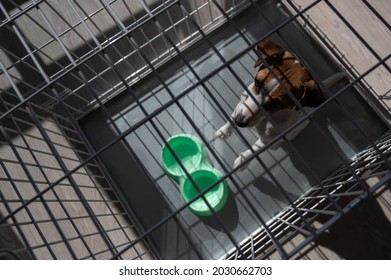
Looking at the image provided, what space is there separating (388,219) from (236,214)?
471 millimetres

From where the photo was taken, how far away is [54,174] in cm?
125

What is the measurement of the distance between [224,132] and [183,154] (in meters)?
0.15

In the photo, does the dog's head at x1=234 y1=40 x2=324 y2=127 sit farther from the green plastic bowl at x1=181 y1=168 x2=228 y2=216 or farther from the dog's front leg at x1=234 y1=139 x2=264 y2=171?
the green plastic bowl at x1=181 y1=168 x2=228 y2=216

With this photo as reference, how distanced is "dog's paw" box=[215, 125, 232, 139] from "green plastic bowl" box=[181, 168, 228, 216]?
0.37 ft

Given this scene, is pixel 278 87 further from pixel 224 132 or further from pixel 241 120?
pixel 224 132

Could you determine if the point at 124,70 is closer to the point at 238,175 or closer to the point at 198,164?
the point at 198,164

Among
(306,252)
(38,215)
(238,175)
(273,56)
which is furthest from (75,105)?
(306,252)

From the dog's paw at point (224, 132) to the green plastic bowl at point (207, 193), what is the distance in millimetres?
113

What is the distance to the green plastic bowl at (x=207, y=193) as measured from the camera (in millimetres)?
1186

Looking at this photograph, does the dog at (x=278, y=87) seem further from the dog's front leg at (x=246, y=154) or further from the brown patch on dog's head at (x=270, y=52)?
the dog's front leg at (x=246, y=154)

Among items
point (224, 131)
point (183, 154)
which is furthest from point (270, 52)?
point (183, 154)

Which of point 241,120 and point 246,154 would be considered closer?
point 241,120

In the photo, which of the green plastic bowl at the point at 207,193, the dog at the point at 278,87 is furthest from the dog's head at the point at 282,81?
the green plastic bowl at the point at 207,193

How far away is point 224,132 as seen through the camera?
1226 millimetres
